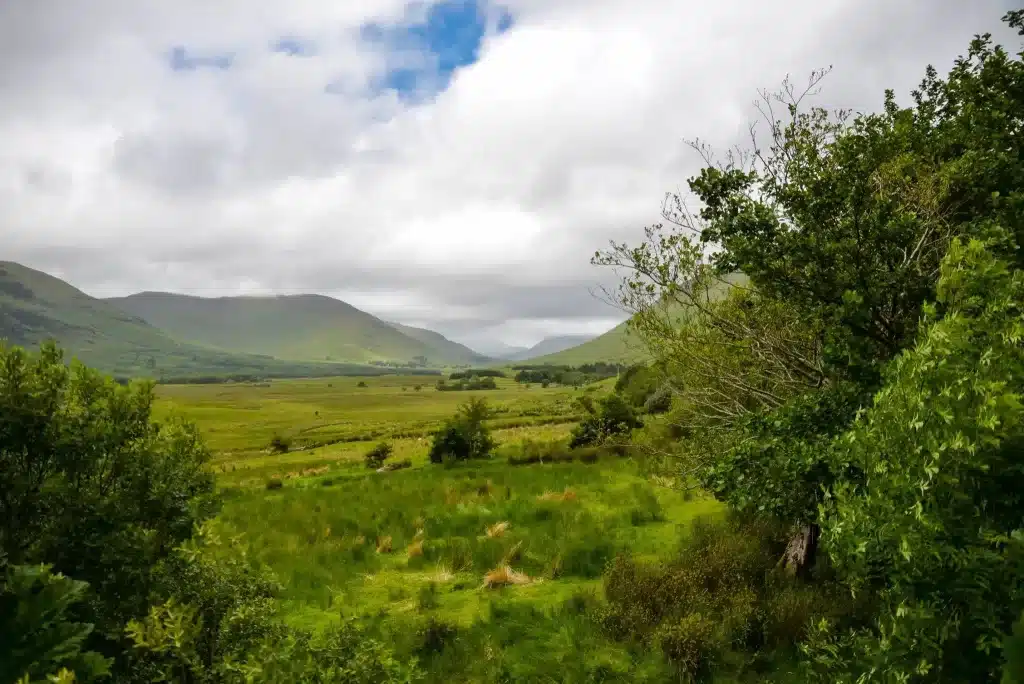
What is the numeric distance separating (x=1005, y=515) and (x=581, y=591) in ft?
31.3

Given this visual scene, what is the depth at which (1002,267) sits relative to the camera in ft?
19.2

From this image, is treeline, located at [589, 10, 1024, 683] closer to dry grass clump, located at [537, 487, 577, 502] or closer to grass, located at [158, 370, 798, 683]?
grass, located at [158, 370, 798, 683]

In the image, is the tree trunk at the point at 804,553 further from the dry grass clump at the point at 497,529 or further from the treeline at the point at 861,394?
the dry grass clump at the point at 497,529

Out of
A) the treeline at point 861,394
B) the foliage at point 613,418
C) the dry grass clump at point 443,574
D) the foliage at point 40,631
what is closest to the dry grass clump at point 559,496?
the treeline at point 861,394

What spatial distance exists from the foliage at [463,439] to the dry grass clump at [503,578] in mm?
21959

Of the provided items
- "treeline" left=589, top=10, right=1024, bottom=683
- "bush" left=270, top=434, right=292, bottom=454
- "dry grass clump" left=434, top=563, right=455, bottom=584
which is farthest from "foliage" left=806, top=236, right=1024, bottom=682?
"bush" left=270, top=434, right=292, bottom=454

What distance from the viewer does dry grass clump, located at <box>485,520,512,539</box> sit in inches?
710

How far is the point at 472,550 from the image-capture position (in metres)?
16.6

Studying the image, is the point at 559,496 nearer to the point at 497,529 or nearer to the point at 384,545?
the point at 497,529

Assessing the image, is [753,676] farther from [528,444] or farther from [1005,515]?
[528,444]

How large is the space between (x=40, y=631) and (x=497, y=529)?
1437 cm

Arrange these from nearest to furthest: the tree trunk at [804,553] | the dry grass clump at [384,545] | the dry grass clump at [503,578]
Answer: the tree trunk at [804,553], the dry grass clump at [503,578], the dry grass clump at [384,545]

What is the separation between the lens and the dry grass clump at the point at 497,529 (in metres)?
18.0

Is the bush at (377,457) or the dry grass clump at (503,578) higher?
the dry grass clump at (503,578)
